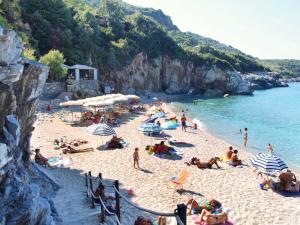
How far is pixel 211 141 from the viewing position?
2522 cm

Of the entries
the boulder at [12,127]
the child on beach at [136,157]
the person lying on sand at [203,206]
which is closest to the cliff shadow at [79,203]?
the person lying on sand at [203,206]

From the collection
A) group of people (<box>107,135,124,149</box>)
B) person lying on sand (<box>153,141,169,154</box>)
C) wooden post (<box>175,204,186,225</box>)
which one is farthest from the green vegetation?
wooden post (<box>175,204,186,225</box>)

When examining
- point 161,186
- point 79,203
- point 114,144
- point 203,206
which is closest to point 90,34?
point 114,144

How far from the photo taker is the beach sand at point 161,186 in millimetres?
11039

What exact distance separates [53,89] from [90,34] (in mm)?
21351

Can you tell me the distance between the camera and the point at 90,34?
5631 cm

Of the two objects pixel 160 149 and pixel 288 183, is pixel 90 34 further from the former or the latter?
pixel 288 183

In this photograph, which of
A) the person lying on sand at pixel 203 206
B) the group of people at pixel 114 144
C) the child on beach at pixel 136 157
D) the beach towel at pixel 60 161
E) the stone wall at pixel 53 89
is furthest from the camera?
the stone wall at pixel 53 89

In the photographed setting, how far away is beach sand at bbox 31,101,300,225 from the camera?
36.2ft

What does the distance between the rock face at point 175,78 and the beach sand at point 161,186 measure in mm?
42395

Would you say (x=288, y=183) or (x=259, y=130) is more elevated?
(x=288, y=183)

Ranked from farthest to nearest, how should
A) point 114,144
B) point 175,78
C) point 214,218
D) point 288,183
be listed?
1. point 175,78
2. point 114,144
3. point 288,183
4. point 214,218

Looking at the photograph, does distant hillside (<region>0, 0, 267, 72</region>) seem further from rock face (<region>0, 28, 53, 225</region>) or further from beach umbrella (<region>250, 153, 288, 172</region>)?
rock face (<region>0, 28, 53, 225</region>)

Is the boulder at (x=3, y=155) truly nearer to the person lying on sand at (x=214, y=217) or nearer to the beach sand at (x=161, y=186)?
the beach sand at (x=161, y=186)
